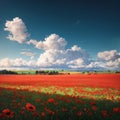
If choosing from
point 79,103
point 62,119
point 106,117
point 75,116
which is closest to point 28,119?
point 62,119

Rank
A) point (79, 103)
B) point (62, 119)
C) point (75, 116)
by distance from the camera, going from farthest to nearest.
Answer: point (79, 103), point (75, 116), point (62, 119)

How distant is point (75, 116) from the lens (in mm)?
6500

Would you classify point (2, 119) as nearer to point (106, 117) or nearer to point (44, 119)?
point (44, 119)

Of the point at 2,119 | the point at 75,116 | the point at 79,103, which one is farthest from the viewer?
the point at 79,103

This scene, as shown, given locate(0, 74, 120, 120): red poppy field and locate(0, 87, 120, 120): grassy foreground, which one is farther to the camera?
locate(0, 74, 120, 120): red poppy field

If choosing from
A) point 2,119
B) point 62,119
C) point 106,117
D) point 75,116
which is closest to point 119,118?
point 106,117

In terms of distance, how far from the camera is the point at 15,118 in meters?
5.78

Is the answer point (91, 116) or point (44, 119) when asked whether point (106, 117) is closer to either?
point (91, 116)

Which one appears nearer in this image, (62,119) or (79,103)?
(62,119)

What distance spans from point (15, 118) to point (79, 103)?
13.9 ft

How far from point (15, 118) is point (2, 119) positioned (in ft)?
1.18

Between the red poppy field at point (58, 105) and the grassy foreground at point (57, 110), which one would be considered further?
the red poppy field at point (58, 105)

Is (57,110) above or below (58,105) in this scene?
above

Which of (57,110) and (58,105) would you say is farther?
(58,105)
